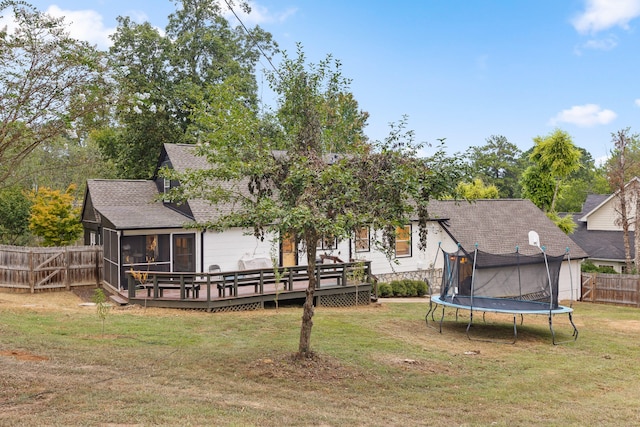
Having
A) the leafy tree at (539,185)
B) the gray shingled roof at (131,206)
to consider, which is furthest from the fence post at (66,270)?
the leafy tree at (539,185)

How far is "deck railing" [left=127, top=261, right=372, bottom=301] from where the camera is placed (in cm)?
1602

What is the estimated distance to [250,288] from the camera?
17.3 meters

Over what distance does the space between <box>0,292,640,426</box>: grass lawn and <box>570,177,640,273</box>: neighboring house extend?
19.0 m

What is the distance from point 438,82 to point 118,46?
1839 centimetres

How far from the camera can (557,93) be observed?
1335 inches

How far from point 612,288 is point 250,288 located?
19.8 meters

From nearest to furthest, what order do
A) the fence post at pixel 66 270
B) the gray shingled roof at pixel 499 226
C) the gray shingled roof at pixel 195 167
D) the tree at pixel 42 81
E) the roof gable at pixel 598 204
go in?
the tree at pixel 42 81 → the gray shingled roof at pixel 195 167 → the fence post at pixel 66 270 → the gray shingled roof at pixel 499 226 → the roof gable at pixel 598 204

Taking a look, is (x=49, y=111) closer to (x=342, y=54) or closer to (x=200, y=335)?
(x=342, y=54)

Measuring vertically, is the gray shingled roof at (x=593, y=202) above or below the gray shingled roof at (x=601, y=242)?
above

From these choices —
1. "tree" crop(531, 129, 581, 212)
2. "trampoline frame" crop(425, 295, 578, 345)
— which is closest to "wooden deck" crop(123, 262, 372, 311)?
"trampoline frame" crop(425, 295, 578, 345)

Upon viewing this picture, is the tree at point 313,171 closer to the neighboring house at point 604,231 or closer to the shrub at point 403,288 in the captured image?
the shrub at point 403,288

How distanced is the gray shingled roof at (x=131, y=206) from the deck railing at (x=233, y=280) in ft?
6.98

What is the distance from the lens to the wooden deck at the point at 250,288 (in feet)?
52.5

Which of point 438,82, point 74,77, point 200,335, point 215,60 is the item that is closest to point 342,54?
point 74,77
